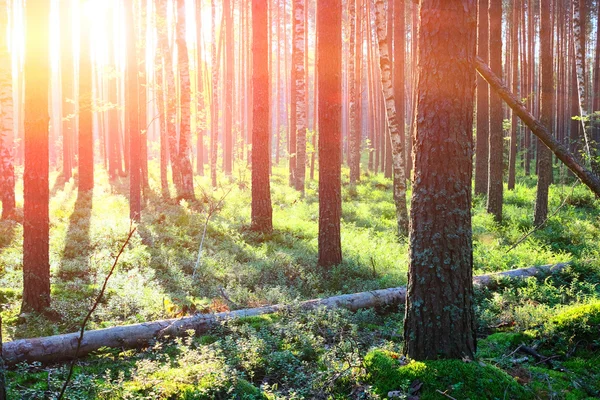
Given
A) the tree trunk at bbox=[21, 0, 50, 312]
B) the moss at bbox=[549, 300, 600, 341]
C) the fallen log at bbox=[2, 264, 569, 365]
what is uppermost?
the tree trunk at bbox=[21, 0, 50, 312]

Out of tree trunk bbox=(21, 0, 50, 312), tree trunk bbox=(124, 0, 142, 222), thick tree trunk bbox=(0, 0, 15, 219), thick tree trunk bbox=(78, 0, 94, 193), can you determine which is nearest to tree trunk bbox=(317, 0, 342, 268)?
tree trunk bbox=(21, 0, 50, 312)

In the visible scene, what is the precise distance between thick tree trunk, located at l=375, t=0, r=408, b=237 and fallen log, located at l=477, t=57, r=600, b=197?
8171 millimetres

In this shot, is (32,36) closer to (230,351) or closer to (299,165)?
(230,351)

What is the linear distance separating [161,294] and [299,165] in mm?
12805

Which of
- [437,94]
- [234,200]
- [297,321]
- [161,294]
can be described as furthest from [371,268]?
[234,200]

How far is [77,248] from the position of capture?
1062 cm

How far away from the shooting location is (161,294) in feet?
25.5

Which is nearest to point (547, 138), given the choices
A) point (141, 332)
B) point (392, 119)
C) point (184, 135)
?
point (141, 332)

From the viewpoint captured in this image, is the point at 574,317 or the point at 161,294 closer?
the point at 574,317

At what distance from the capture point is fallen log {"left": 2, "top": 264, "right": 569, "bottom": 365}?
17.7 feet

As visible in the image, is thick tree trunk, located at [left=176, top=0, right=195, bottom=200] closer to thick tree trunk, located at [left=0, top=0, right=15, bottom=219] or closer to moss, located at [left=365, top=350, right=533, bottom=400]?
thick tree trunk, located at [left=0, top=0, right=15, bottom=219]

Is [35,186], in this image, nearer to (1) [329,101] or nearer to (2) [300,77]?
(1) [329,101]

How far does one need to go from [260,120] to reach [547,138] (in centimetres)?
885

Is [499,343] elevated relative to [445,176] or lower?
lower
